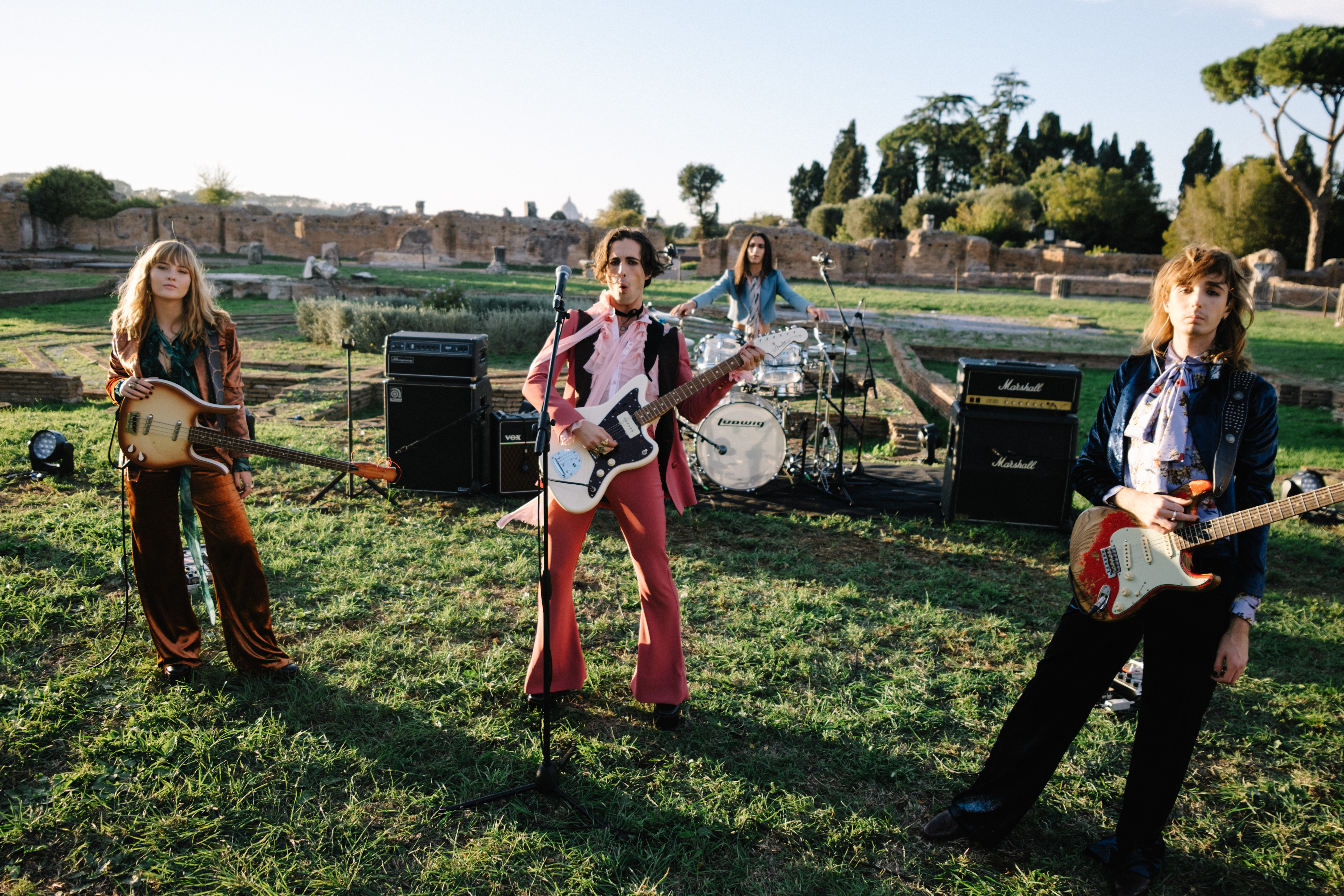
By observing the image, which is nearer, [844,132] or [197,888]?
[197,888]

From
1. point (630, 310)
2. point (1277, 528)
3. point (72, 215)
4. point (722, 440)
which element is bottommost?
point (1277, 528)

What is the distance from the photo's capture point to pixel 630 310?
3311 millimetres

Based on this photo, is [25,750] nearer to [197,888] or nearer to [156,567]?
[156,567]

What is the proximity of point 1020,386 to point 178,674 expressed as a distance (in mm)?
5360

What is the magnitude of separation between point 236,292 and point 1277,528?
21990 mm

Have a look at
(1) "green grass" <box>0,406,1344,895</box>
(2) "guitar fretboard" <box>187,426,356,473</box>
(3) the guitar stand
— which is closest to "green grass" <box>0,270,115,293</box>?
(3) the guitar stand

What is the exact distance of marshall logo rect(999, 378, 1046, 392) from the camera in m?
5.80

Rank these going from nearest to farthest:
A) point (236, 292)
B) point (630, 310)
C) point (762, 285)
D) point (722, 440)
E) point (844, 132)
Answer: point (630, 310), point (722, 440), point (762, 285), point (236, 292), point (844, 132)

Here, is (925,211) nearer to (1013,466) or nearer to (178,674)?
(1013,466)

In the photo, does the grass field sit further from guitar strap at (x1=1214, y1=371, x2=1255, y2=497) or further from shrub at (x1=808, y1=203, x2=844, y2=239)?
shrub at (x1=808, y1=203, x2=844, y2=239)

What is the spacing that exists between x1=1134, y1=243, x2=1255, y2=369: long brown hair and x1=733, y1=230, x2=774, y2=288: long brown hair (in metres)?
4.74

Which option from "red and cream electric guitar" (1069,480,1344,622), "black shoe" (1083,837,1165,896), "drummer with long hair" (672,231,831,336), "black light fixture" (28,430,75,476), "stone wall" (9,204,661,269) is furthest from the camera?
"stone wall" (9,204,661,269)

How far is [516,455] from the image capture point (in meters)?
6.28

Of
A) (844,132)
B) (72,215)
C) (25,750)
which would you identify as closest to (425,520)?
(25,750)
